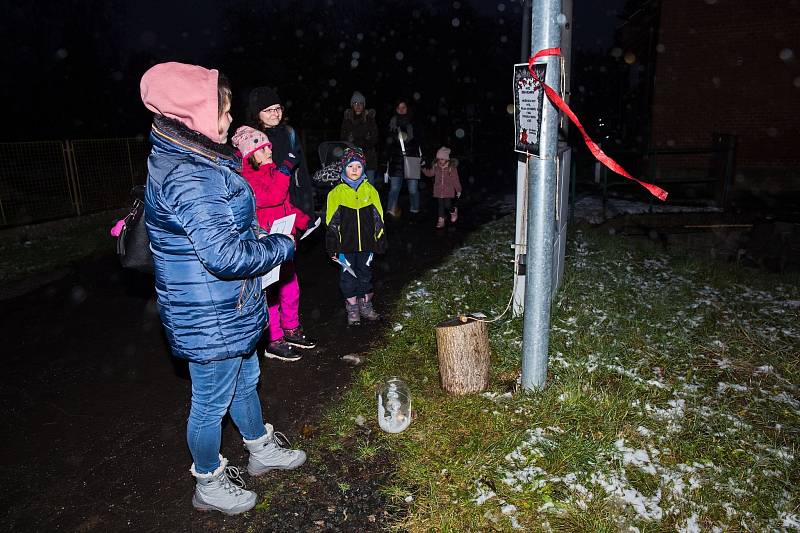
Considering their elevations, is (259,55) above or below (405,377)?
above

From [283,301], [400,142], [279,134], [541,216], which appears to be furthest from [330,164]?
[400,142]

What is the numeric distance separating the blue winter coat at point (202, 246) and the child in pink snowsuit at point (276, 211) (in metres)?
0.81

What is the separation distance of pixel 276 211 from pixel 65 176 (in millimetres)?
8309

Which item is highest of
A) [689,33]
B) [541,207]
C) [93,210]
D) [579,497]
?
[689,33]

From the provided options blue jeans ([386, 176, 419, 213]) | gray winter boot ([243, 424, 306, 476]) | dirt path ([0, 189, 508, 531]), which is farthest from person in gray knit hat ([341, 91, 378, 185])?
gray winter boot ([243, 424, 306, 476])

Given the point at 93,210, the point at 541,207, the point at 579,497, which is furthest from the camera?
the point at 93,210

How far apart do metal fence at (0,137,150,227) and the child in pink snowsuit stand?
7398 millimetres

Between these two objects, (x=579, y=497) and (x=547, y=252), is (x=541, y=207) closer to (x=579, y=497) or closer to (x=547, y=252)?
(x=547, y=252)

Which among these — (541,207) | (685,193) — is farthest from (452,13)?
(541,207)

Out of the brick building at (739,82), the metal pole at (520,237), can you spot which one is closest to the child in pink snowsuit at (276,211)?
the metal pole at (520,237)

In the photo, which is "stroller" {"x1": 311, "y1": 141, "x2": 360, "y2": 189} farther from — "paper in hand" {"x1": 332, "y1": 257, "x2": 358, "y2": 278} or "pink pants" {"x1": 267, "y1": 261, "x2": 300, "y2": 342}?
"pink pants" {"x1": 267, "y1": 261, "x2": 300, "y2": 342}

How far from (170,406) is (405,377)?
1.82m

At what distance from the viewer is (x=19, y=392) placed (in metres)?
4.40

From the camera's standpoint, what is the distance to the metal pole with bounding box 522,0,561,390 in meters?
3.38
